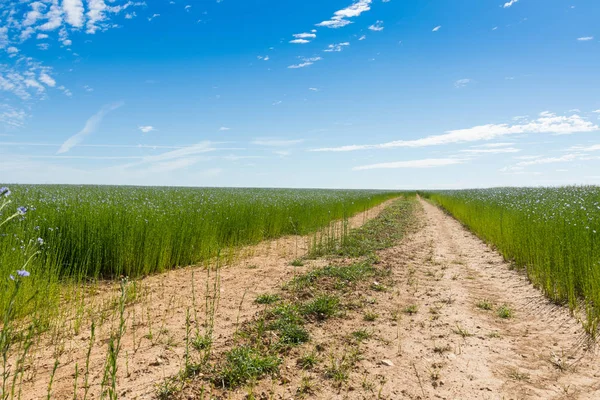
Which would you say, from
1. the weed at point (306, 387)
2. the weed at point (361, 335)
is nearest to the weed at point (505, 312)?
the weed at point (361, 335)

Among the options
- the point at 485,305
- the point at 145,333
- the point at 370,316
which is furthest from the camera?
the point at 485,305

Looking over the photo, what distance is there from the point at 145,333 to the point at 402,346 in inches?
121

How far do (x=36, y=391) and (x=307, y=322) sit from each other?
9.57 ft

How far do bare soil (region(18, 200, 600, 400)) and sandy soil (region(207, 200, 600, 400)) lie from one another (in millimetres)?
13

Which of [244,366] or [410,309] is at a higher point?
[244,366]

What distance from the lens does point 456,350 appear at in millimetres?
4312

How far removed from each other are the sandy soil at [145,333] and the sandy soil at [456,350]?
1.01 meters

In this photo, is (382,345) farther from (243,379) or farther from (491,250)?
(491,250)

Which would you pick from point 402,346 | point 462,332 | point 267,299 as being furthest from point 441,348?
point 267,299

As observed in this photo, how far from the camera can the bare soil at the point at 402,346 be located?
11.4ft

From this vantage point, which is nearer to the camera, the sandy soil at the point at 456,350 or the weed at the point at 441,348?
the sandy soil at the point at 456,350

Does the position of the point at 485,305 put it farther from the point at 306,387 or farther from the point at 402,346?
the point at 306,387

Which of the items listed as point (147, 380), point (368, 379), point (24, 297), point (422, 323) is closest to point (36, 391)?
point (147, 380)

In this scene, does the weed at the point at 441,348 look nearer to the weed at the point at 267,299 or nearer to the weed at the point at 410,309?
the weed at the point at 410,309
